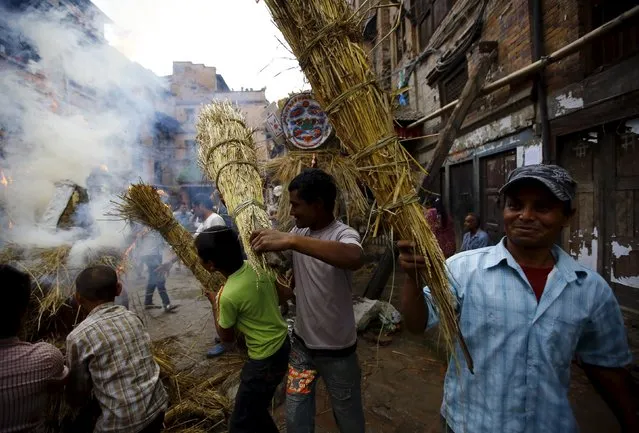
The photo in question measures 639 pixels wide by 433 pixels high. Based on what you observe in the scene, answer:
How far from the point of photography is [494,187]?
5992 millimetres

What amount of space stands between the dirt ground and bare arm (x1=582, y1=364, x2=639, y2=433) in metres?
1.16

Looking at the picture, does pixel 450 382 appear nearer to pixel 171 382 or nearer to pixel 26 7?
pixel 171 382

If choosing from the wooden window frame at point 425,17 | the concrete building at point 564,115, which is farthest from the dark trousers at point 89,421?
the wooden window frame at point 425,17

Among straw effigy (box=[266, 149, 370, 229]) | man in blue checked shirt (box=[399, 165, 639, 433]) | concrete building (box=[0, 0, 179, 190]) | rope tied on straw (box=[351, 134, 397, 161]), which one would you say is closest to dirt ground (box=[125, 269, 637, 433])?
man in blue checked shirt (box=[399, 165, 639, 433])

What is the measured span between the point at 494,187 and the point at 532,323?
18.2 feet

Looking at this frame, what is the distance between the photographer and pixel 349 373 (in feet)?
6.06

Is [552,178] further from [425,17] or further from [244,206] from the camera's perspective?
[425,17]

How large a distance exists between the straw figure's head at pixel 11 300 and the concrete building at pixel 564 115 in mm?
2323

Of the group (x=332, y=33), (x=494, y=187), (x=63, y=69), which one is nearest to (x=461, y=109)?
(x=494, y=187)

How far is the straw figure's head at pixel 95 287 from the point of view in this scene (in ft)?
6.01

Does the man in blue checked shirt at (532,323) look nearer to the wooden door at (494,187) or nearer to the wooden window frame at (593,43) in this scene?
the wooden window frame at (593,43)

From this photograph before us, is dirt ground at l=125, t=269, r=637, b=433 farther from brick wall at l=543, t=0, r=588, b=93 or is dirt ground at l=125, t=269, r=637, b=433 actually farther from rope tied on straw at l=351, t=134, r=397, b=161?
brick wall at l=543, t=0, r=588, b=93

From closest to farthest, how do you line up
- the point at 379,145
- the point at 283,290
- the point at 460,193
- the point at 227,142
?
the point at 379,145 → the point at 283,290 → the point at 227,142 → the point at 460,193

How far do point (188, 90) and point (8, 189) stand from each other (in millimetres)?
26450
